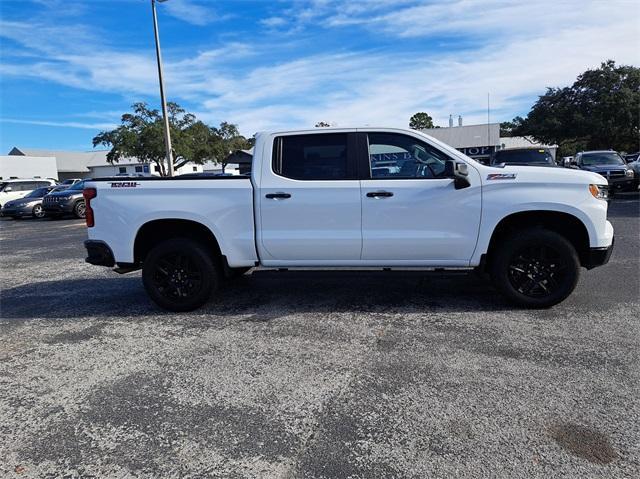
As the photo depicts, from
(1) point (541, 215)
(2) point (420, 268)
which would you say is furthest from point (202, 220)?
(1) point (541, 215)

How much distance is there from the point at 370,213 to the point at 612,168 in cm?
1536

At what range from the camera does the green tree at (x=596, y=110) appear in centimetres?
3878

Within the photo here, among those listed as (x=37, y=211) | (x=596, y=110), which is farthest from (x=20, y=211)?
(x=596, y=110)

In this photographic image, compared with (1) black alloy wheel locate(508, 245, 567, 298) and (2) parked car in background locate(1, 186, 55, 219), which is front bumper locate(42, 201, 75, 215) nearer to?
(2) parked car in background locate(1, 186, 55, 219)

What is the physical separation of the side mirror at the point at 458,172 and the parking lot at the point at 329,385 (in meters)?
1.02

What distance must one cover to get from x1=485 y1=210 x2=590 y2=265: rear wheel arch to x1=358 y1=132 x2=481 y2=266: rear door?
0.33 meters

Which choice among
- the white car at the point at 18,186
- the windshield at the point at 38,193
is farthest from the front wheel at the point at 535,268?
the white car at the point at 18,186

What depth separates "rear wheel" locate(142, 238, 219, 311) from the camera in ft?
17.1

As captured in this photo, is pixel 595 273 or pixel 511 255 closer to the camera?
pixel 511 255

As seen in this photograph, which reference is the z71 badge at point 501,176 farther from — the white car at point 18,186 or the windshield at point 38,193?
the white car at point 18,186

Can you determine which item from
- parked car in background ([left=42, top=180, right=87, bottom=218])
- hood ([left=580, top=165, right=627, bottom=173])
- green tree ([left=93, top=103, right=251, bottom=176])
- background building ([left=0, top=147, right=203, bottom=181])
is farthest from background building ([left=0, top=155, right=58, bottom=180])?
hood ([left=580, top=165, right=627, bottom=173])

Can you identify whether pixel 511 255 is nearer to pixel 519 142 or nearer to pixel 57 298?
pixel 57 298

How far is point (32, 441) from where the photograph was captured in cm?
291

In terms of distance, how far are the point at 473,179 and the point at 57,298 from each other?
5.55m
